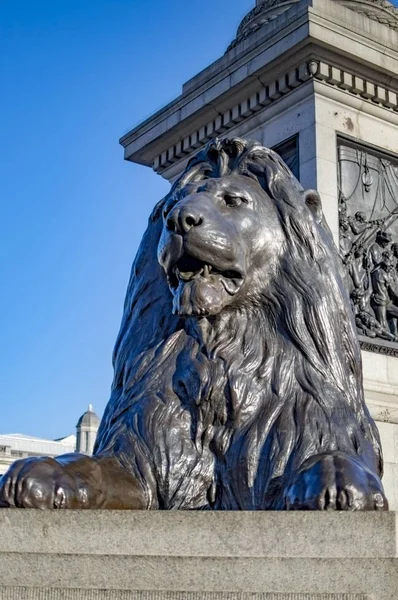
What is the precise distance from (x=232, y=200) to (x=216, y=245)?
Result: 27 centimetres

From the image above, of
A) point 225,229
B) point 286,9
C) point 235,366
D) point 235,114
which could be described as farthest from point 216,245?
point 286,9

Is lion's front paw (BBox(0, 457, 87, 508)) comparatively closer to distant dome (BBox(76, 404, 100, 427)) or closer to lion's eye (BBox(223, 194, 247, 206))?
lion's eye (BBox(223, 194, 247, 206))

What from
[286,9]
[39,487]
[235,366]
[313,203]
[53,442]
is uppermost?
[53,442]

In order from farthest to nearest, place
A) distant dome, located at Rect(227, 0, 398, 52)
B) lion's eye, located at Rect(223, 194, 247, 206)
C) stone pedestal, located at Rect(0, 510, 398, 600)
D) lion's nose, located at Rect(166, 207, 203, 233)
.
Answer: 1. distant dome, located at Rect(227, 0, 398, 52)
2. lion's eye, located at Rect(223, 194, 247, 206)
3. lion's nose, located at Rect(166, 207, 203, 233)
4. stone pedestal, located at Rect(0, 510, 398, 600)

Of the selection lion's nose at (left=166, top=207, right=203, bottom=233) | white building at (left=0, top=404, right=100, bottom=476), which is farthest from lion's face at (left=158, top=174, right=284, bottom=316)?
white building at (left=0, top=404, right=100, bottom=476)

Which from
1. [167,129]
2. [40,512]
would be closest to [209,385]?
[40,512]

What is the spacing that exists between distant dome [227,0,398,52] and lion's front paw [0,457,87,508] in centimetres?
823

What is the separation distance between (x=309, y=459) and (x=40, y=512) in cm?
95

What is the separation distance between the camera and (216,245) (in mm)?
→ 3553

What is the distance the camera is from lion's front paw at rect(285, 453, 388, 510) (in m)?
2.94

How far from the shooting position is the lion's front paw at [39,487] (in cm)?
295

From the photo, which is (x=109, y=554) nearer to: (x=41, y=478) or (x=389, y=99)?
(x=41, y=478)

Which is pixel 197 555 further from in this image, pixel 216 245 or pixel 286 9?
pixel 286 9

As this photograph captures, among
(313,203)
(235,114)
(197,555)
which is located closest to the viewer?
(197,555)
